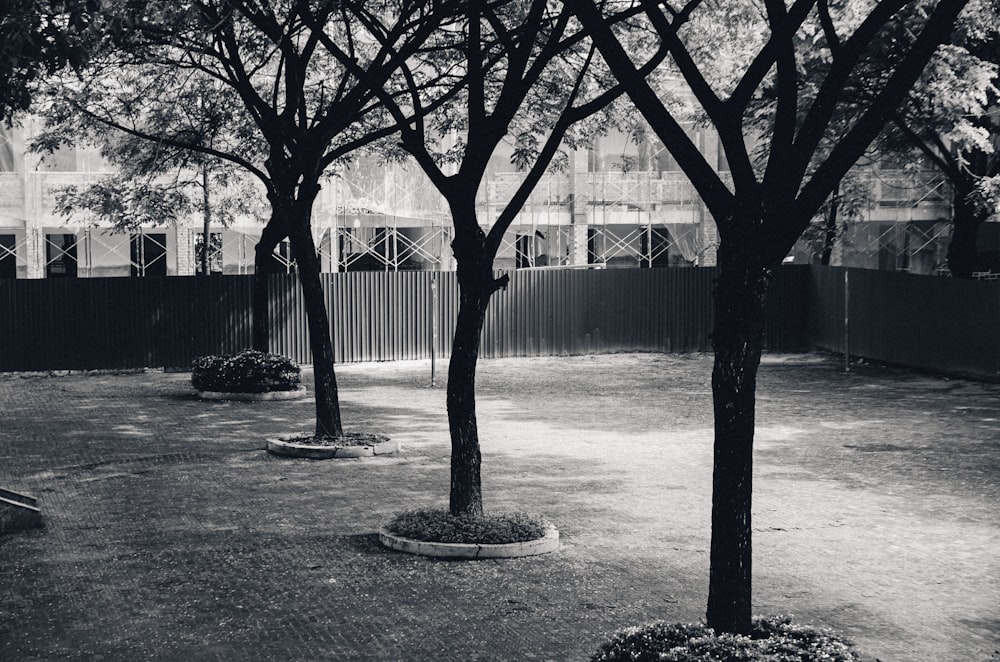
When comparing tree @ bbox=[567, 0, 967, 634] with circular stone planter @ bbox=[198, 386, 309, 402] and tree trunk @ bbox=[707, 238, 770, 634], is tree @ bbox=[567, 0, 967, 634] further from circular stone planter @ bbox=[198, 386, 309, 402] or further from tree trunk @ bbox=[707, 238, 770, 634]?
circular stone planter @ bbox=[198, 386, 309, 402]

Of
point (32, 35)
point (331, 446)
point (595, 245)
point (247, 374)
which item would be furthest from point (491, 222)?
point (32, 35)

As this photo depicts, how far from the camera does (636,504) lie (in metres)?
13.1

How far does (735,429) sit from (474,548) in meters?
4.30

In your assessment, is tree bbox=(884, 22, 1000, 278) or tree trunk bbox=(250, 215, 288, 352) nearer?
tree bbox=(884, 22, 1000, 278)

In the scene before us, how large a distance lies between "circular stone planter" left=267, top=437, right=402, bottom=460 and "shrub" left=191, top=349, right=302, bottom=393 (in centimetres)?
580

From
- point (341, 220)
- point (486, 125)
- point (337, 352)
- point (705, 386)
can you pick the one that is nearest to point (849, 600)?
point (486, 125)

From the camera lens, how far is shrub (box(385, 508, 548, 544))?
35.5ft

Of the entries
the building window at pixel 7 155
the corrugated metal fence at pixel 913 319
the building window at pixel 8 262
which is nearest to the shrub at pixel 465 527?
the corrugated metal fence at pixel 913 319

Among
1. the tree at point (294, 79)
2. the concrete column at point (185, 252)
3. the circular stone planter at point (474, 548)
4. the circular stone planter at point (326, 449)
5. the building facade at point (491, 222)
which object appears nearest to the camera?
the circular stone planter at point (474, 548)

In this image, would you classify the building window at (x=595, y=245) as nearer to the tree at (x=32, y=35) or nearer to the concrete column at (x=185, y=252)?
the concrete column at (x=185, y=252)

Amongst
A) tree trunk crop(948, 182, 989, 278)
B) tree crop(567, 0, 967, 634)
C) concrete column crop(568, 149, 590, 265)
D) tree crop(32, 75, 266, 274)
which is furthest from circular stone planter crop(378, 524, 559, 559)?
concrete column crop(568, 149, 590, 265)

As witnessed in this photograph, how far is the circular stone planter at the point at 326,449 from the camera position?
16.0 m

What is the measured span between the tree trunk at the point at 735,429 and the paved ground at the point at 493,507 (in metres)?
1.61

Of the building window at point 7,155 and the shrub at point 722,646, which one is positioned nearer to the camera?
the shrub at point 722,646
